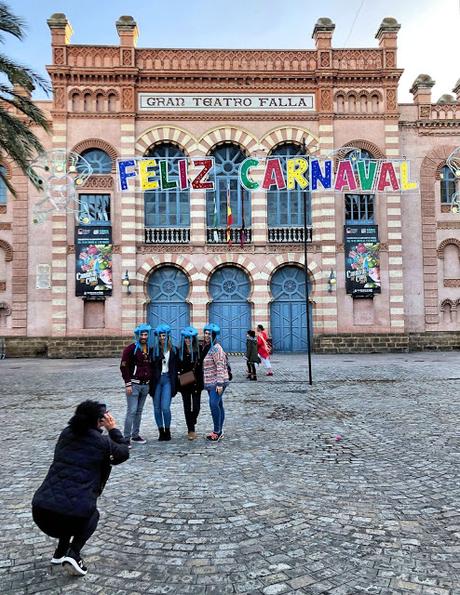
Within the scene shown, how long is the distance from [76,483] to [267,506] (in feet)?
7.39

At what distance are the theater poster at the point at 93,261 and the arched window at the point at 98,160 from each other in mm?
2699

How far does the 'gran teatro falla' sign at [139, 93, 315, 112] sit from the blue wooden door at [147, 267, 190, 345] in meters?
7.64

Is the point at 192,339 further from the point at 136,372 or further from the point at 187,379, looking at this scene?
the point at 136,372

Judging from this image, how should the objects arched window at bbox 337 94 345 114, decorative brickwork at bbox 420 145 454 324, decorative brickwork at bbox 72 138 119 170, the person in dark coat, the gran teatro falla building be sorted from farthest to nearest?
decorative brickwork at bbox 420 145 454 324 < arched window at bbox 337 94 345 114 < decorative brickwork at bbox 72 138 119 170 < the gran teatro falla building < the person in dark coat

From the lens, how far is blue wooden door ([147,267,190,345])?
24.3 metres

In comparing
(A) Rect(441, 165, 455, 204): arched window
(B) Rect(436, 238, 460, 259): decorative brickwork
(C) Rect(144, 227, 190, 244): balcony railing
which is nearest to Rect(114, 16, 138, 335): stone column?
(C) Rect(144, 227, 190, 244): balcony railing

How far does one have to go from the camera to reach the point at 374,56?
25141 millimetres

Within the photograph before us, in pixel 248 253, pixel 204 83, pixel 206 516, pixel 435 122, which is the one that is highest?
pixel 204 83

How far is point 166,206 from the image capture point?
24.6m

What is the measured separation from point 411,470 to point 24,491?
443 cm

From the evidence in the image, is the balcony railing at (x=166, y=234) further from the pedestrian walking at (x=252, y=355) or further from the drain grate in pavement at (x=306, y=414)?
the drain grate in pavement at (x=306, y=414)

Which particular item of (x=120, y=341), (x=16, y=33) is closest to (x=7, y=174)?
(x=120, y=341)

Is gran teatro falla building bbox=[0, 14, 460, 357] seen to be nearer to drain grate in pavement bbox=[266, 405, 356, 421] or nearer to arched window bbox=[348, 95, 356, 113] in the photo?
arched window bbox=[348, 95, 356, 113]

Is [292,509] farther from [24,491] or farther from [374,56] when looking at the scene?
[374,56]
